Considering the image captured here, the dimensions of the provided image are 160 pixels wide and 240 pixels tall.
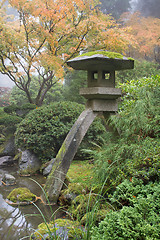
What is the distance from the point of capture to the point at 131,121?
2795 millimetres

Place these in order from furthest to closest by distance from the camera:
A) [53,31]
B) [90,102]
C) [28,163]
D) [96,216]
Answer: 1. [53,31]
2. [28,163]
3. [90,102]
4. [96,216]

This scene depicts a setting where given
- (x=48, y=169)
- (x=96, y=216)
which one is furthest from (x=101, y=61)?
(x=48, y=169)

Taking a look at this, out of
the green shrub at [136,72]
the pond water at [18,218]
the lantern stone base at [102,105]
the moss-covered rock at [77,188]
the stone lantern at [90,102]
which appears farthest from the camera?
the green shrub at [136,72]

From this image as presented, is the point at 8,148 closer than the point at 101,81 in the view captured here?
No

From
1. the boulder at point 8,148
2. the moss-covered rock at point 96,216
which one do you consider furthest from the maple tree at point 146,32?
the moss-covered rock at point 96,216

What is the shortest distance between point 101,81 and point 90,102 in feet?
1.45

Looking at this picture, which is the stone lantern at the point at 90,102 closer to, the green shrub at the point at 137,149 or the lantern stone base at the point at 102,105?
the lantern stone base at the point at 102,105

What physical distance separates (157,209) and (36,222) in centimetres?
182

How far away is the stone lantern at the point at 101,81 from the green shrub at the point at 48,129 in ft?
6.56

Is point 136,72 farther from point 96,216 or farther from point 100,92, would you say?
point 96,216

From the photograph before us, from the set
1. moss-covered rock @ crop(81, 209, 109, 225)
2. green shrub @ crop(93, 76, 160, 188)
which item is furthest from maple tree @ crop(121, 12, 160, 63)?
moss-covered rock @ crop(81, 209, 109, 225)

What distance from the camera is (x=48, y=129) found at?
551 centimetres

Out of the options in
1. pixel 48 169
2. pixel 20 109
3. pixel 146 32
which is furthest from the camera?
pixel 146 32

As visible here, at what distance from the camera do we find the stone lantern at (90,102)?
329cm
